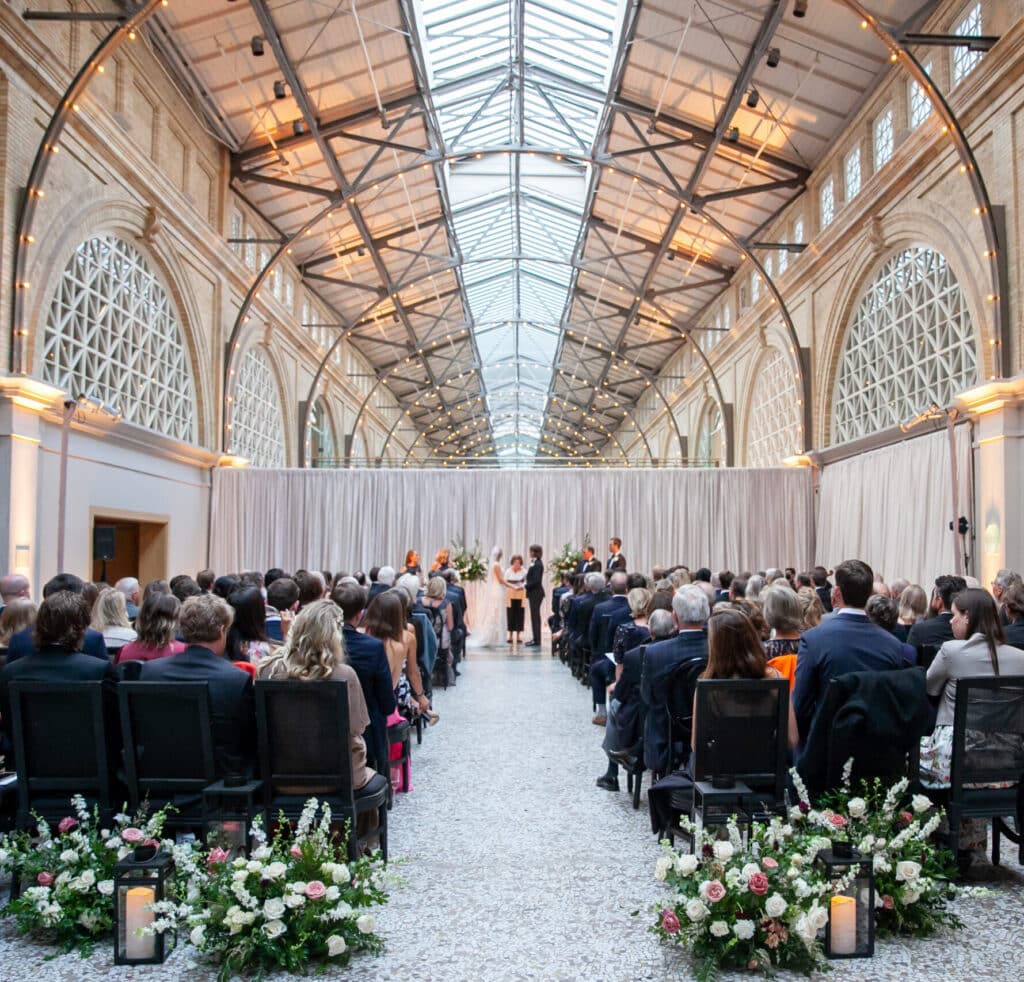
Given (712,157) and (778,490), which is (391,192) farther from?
(778,490)

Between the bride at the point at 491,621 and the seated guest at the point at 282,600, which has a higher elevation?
the seated guest at the point at 282,600

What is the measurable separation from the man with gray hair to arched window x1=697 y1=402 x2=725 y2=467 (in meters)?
21.0

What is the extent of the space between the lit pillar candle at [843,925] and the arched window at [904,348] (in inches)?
412

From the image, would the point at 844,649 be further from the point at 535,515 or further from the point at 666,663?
the point at 535,515

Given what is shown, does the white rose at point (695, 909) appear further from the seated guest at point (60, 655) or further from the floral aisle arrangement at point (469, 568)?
the floral aisle arrangement at point (469, 568)

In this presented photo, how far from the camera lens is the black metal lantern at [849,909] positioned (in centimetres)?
375

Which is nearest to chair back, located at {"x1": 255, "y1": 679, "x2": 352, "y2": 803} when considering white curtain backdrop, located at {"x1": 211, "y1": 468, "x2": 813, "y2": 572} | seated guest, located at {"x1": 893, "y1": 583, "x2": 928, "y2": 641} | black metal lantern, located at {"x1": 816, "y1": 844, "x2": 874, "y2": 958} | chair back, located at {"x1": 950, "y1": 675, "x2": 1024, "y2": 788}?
black metal lantern, located at {"x1": 816, "y1": 844, "x2": 874, "y2": 958}

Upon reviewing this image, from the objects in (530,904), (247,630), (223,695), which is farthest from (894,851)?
(247,630)

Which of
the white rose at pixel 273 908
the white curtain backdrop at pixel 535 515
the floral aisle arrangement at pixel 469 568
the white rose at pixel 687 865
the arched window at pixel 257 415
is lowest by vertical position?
the white rose at pixel 273 908

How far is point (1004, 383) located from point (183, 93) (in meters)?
12.8

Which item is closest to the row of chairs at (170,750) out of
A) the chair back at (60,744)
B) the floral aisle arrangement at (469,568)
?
the chair back at (60,744)

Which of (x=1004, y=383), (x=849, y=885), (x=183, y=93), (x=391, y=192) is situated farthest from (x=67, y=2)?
(x=849, y=885)

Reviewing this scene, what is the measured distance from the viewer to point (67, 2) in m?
11.7

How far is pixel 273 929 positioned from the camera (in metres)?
3.58
